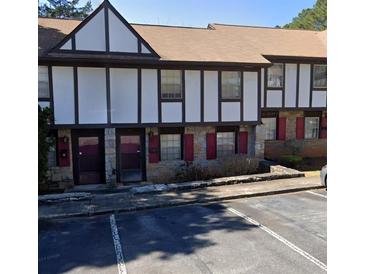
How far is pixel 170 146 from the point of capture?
587 inches

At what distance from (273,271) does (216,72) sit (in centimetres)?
1069

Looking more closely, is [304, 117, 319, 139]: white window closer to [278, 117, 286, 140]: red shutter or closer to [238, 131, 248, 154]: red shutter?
[278, 117, 286, 140]: red shutter

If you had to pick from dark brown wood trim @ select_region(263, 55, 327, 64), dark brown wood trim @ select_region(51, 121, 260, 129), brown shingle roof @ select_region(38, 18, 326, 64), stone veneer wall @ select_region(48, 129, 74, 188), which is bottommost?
stone veneer wall @ select_region(48, 129, 74, 188)

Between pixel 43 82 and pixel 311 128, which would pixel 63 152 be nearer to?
pixel 43 82

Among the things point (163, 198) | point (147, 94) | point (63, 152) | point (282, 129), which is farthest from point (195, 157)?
point (282, 129)

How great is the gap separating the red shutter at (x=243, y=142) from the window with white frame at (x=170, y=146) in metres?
3.16

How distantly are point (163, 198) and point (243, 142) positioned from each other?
647 centimetres

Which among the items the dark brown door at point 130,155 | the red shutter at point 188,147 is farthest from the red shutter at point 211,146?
the dark brown door at point 130,155

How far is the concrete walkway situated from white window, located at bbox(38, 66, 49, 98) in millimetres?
4785

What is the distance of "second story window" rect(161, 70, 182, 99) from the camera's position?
14.1 metres

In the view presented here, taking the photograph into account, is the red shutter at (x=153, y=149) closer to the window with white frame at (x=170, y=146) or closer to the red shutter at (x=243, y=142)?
the window with white frame at (x=170, y=146)

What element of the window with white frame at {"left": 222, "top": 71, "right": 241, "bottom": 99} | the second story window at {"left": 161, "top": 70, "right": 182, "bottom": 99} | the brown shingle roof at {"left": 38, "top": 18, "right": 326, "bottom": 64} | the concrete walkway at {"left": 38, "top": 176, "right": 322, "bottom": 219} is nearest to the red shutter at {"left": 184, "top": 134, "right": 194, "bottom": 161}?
the second story window at {"left": 161, "top": 70, "right": 182, "bottom": 99}

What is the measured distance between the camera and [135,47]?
43.7ft
